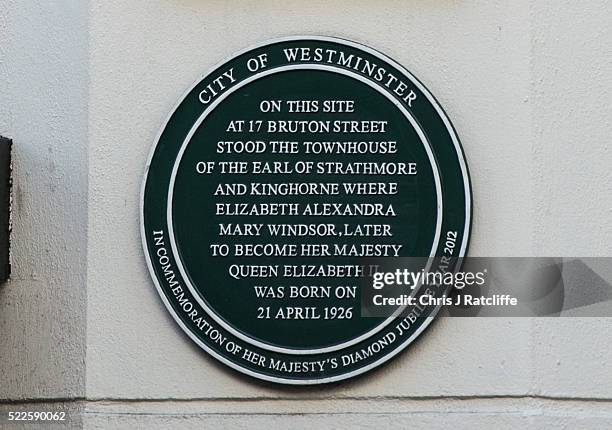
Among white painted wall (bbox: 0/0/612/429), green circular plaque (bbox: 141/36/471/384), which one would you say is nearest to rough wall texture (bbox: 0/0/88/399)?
white painted wall (bbox: 0/0/612/429)

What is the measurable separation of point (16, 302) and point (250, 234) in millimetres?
1034

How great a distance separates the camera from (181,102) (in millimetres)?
4414

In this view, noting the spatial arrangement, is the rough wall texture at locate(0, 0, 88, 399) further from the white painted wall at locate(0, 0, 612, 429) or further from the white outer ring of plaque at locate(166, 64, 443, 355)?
the white outer ring of plaque at locate(166, 64, 443, 355)

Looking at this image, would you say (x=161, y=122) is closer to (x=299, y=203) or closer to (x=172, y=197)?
(x=172, y=197)

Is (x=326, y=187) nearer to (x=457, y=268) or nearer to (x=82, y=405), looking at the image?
(x=457, y=268)

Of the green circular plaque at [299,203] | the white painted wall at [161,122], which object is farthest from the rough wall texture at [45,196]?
the green circular plaque at [299,203]

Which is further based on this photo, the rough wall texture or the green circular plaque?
the rough wall texture

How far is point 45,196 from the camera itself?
177 inches

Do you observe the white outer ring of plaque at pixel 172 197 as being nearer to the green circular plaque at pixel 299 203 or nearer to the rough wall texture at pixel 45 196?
the green circular plaque at pixel 299 203

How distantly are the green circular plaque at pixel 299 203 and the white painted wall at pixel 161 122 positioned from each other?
83mm

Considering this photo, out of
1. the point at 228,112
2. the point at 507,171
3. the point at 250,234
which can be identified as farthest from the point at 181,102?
the point at 507,171

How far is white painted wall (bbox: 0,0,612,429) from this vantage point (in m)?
4.23

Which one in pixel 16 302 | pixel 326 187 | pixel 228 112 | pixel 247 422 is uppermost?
pixel 228 112

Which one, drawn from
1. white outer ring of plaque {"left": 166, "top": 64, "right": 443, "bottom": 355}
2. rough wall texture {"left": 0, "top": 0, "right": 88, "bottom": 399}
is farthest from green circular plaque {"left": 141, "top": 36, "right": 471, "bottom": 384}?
rough wall texture {"left": 0, "top": 0, "right": 88, "bottom": 399}
